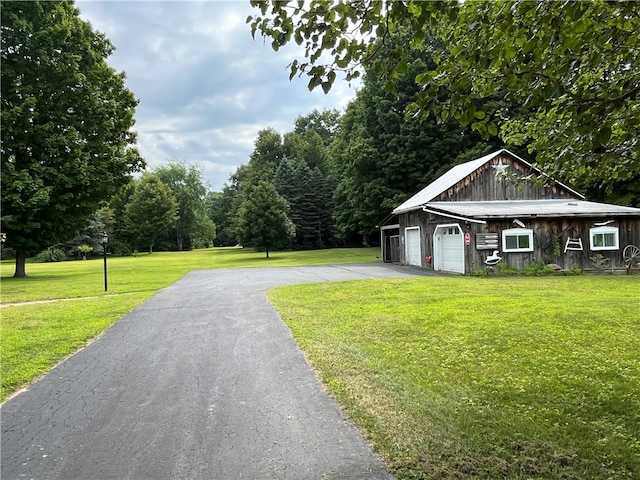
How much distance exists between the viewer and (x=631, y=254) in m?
18.9

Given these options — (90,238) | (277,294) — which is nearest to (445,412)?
(277,294)

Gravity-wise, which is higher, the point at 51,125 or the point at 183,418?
the point at 51,125

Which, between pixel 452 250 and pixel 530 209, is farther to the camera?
pixel 452 250

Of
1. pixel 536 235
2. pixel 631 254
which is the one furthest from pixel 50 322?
pixel 631 254

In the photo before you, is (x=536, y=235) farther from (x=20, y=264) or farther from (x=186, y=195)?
(x=186, y=195)

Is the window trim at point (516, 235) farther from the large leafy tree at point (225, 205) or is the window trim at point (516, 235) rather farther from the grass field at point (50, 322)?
the large leafy tree at point (225, 205)

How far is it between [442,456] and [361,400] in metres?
1.25

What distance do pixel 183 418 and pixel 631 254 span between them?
2081 centimetres

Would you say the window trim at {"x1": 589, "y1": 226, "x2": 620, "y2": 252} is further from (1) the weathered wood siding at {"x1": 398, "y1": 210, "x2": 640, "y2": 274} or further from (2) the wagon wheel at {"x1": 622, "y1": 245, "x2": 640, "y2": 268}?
(2) the wagon wheel at {"x1": 622, "y1": 245, "x2": 640, "y2": 268}

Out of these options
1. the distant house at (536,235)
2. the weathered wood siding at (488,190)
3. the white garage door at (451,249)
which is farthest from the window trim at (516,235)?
the weathered wood siding at (488,190)

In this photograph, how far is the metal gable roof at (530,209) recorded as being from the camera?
1833cm

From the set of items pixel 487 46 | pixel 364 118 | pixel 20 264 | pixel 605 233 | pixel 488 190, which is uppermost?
pixel 364 118

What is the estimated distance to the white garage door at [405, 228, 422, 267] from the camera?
945 inches

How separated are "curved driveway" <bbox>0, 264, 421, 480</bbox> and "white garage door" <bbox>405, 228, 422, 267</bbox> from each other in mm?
17787
